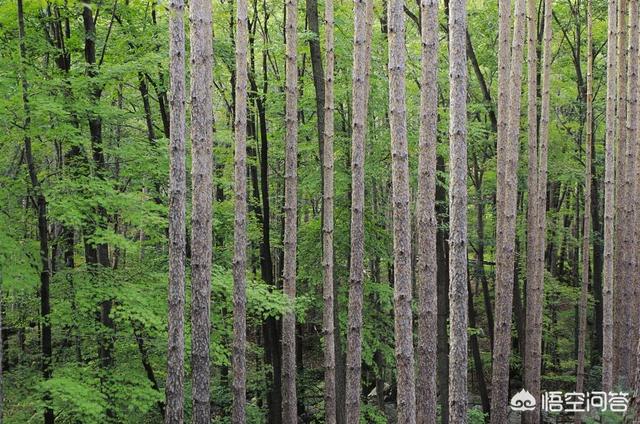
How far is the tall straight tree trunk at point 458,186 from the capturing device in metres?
6.11

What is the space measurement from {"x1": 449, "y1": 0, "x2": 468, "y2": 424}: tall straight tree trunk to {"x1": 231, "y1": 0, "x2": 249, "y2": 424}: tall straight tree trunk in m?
3.91

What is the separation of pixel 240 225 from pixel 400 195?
3486 mm

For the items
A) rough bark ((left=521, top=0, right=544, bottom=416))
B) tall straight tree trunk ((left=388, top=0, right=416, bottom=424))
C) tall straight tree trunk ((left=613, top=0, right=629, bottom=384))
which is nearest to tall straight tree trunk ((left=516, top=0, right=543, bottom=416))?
rough bark ((left=521, top=0, right=544, bottom=416))

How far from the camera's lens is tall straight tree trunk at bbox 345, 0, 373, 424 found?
8688 millimetres

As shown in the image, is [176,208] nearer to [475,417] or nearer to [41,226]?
[41,226]

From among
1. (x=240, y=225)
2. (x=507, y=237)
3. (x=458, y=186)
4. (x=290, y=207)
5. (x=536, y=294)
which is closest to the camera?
(x=458, y=186)

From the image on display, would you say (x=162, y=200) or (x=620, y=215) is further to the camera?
(x=620, y=215)

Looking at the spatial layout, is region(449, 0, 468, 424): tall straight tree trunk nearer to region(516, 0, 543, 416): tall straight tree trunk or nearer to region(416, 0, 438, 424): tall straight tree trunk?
region(416, 0, 438, 424): tall straight tree trunk

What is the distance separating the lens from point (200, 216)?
7.79 meters

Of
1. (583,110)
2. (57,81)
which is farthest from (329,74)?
(583,110)

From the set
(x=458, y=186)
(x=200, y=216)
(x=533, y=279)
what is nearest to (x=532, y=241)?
(x=533, y=279)

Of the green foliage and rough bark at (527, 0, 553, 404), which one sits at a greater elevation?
rough bark at (527, 0, 553, 404)

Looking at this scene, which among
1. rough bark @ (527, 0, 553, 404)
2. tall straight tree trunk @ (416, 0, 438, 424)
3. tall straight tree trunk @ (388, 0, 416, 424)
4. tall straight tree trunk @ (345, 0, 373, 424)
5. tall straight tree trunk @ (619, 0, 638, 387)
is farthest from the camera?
rough bark @ (527, 0, 553, 404)

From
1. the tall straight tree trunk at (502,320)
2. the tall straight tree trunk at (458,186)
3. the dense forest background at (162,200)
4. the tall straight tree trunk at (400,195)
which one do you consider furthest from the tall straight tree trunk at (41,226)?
the tall straight tree trunk at (502,320)
